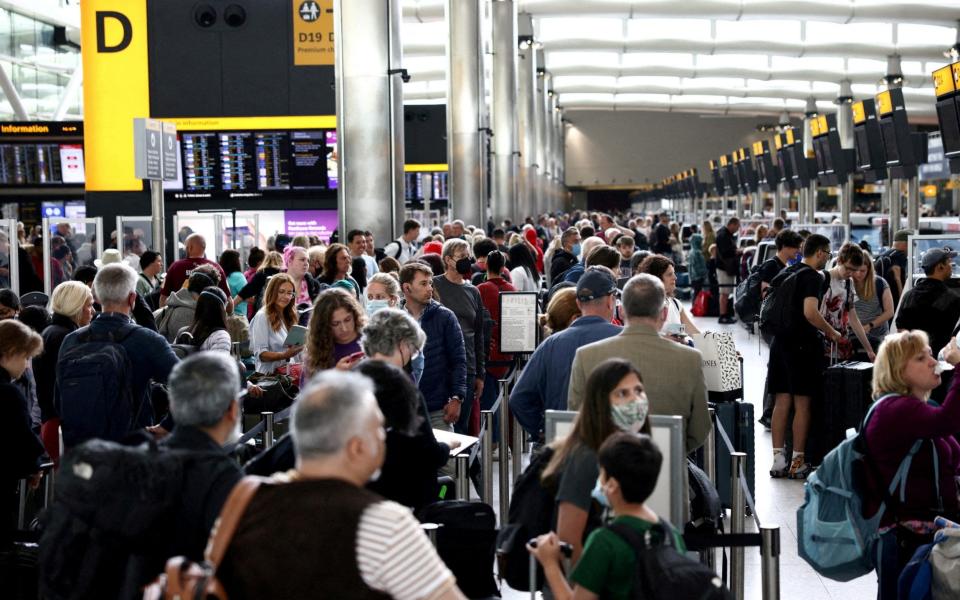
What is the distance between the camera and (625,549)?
3.40 m

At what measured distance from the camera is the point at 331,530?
2834 millimetres

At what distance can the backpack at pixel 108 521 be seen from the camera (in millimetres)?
3170

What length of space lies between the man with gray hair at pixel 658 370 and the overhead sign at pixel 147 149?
8879mm

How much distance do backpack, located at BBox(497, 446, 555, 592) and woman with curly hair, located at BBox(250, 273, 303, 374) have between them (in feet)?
13.5

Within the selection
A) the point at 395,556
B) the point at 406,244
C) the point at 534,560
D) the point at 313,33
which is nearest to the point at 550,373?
Result: the point at 534,560

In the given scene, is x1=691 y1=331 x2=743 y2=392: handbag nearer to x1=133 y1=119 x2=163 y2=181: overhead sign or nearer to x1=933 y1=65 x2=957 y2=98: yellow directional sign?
x1=933 y1=65 x2=957 y2=98: yellow directional sign

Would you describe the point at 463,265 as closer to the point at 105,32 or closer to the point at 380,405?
the point at 380,405

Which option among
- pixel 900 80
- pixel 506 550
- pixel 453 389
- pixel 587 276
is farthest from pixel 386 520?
pixel 900 80

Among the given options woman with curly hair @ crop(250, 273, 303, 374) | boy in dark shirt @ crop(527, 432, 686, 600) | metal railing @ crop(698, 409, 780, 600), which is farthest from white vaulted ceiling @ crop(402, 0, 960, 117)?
boy in dark shirt @ crop(527, 432, 686, 600)

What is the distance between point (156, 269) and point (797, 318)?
576 cm

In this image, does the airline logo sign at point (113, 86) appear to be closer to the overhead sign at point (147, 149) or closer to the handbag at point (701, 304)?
the overhead sign at point (147, 149)

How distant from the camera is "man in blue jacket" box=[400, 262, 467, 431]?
7145 millimetres

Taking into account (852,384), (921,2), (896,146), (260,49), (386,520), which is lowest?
(852,384)

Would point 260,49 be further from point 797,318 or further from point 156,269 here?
point 797,318
